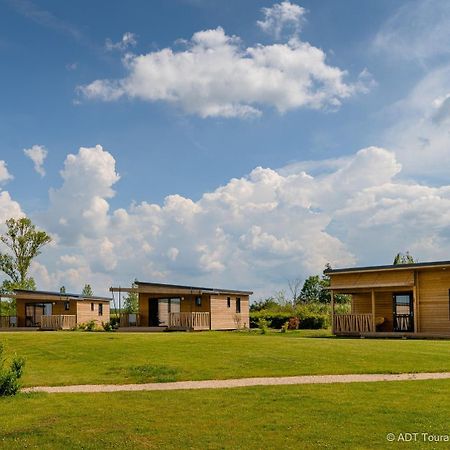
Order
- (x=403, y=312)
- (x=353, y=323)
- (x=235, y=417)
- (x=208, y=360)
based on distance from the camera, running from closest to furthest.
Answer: (x=235, y=417) → (x=208, y=360) → (x=353, y=323) → (x=403, y=312)

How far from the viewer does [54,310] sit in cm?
4547

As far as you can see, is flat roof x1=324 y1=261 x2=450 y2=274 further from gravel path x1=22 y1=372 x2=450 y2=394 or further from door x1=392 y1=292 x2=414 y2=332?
gravel path x1=22 y1=372 x2=450 y2=394

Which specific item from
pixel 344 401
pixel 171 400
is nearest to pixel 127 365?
pixel 171 400

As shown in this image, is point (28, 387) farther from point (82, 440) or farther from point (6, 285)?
point (6, 285)

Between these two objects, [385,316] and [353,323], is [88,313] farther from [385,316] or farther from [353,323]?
[385,316]

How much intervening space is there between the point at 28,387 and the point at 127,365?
319 cm

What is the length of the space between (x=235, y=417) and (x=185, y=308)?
28287 millimetres

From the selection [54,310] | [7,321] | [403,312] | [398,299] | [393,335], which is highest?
[398,299]

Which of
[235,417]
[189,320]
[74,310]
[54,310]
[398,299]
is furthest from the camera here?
[54,310]

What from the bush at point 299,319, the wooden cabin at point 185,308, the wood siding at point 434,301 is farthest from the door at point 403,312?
the wooden cabin at point 185,308

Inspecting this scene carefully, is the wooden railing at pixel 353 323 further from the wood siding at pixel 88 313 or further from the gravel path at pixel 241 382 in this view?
the wood siding at pixel 88 313

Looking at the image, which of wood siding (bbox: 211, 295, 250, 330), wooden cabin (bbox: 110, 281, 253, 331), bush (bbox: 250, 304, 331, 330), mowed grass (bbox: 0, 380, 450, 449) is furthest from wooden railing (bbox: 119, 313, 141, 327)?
mowed grass (bbox: 0, 380, 450, 449)

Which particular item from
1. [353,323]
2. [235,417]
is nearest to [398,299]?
[353,323]

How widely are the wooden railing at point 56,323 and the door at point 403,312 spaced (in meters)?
24.0
